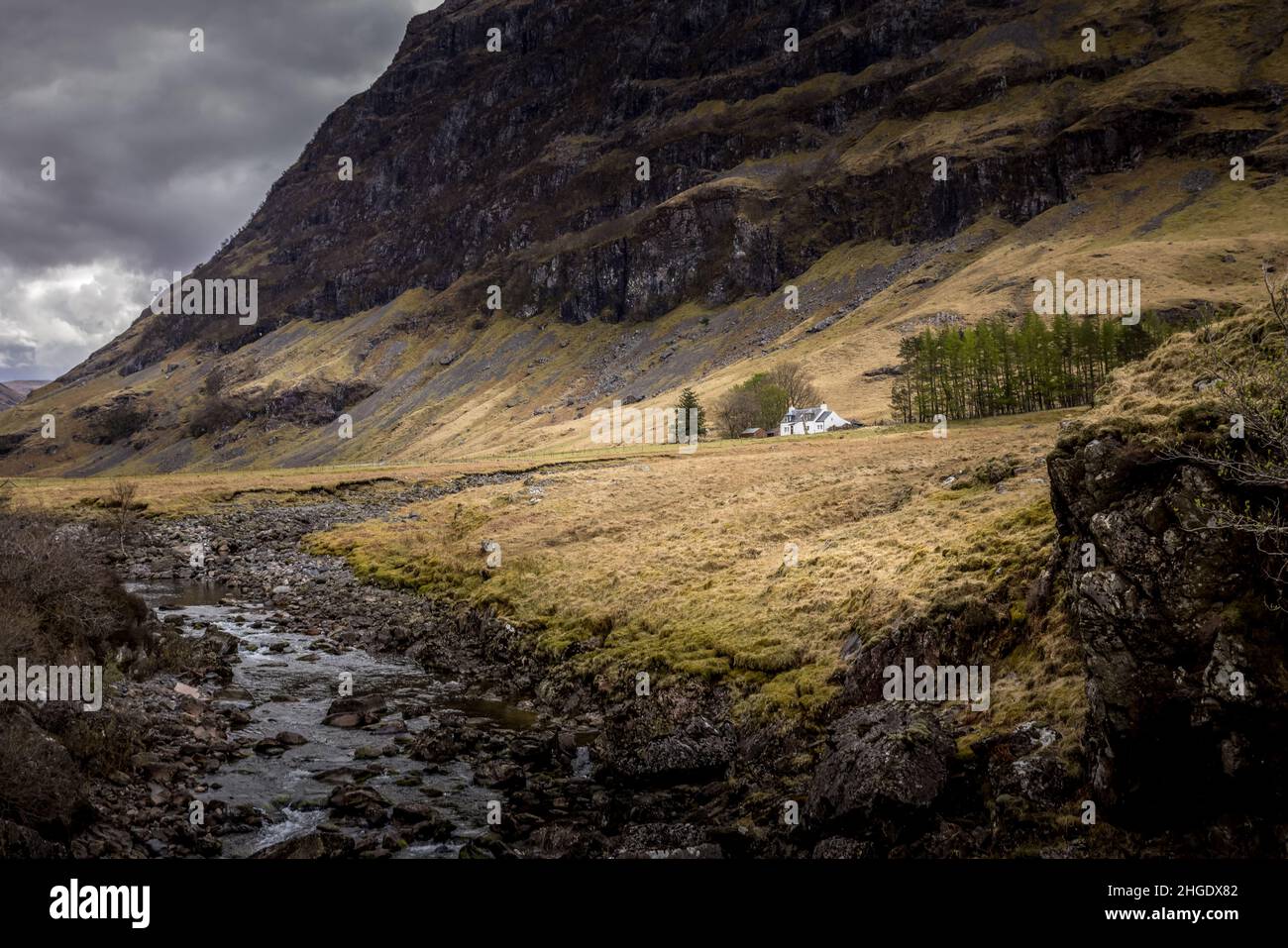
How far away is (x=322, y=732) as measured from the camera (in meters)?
21.3

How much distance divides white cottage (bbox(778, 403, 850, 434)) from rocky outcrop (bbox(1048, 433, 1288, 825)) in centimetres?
9323

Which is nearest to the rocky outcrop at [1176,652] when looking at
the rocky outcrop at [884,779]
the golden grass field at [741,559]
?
the rocky outcrop at [884,779]

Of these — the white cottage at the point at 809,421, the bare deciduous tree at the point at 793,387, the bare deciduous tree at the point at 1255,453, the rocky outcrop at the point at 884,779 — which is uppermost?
the bare deciduous tree at the point at 793,387

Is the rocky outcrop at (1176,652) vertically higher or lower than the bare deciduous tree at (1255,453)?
lower

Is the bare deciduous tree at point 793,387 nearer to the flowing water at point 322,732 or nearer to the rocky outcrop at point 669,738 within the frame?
the flowing water at point 322,732

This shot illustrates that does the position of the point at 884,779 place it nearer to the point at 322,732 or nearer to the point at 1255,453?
the point at 1255,453

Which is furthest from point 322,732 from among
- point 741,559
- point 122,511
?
point 122,511

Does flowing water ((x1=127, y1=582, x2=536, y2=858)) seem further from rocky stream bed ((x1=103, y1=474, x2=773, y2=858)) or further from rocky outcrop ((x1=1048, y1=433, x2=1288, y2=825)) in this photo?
rocky outcrop ((x1=1048, y1=433, x2=1288, y2=825))

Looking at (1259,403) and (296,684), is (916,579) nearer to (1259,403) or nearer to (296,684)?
(1259,403)

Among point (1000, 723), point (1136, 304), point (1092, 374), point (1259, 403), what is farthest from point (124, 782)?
point (1136, 304)

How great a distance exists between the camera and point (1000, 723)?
15.8 metres

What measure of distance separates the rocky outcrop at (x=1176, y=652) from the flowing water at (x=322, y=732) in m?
12.4

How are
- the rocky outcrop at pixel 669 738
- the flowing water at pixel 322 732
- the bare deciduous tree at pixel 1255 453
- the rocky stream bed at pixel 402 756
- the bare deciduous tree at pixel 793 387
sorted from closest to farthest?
the bare deciduous tree at pixel 1255 453
the rocky stream bed at pixel 402 756
the flowing water at pixel 322 732
the rocky outcrop at pixel 669 738
the bare deciduous tree at pixel 793 387

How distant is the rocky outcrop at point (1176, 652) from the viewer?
11227 millimetres
